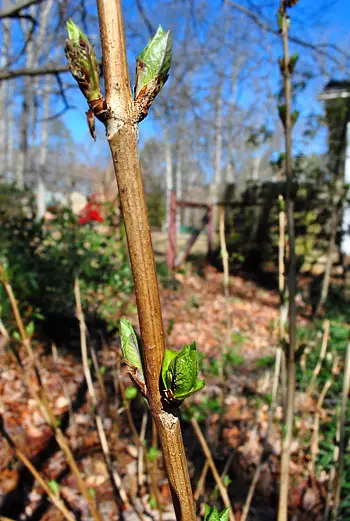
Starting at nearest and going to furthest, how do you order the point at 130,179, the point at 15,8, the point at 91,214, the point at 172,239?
the point at 130,179 → the point at 15,8 → the point at 91,214 → the point at 172,239

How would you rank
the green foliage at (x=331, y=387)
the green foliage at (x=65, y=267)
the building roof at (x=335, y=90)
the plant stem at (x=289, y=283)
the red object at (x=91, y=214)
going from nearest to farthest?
1. the plant stem at (x=289, y=283)
2. the green foliage at (x=331, y=387)
3. the green foliage at (x=65, y=267)
4. the red object at (x=91, y=214)
5. the building roof at (x=335, y=90)

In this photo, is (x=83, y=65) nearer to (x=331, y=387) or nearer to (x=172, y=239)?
(x=331, y=387)

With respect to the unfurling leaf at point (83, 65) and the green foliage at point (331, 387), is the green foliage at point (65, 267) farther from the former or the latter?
the unfurling leaf at point (83, 65)

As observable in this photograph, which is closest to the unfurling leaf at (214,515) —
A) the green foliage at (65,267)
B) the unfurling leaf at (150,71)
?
the unfurling leaf at (150,71)

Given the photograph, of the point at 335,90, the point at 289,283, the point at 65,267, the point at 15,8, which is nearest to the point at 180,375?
the point at 289,283

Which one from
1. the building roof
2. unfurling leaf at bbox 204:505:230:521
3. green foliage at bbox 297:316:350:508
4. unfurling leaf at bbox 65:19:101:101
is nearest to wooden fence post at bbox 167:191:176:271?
green foliage at bbox 297:316:350:508

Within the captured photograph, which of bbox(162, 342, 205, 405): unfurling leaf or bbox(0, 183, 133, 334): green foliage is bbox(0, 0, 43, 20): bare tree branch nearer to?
bbox(0, 183, 133, 334): green foliage
